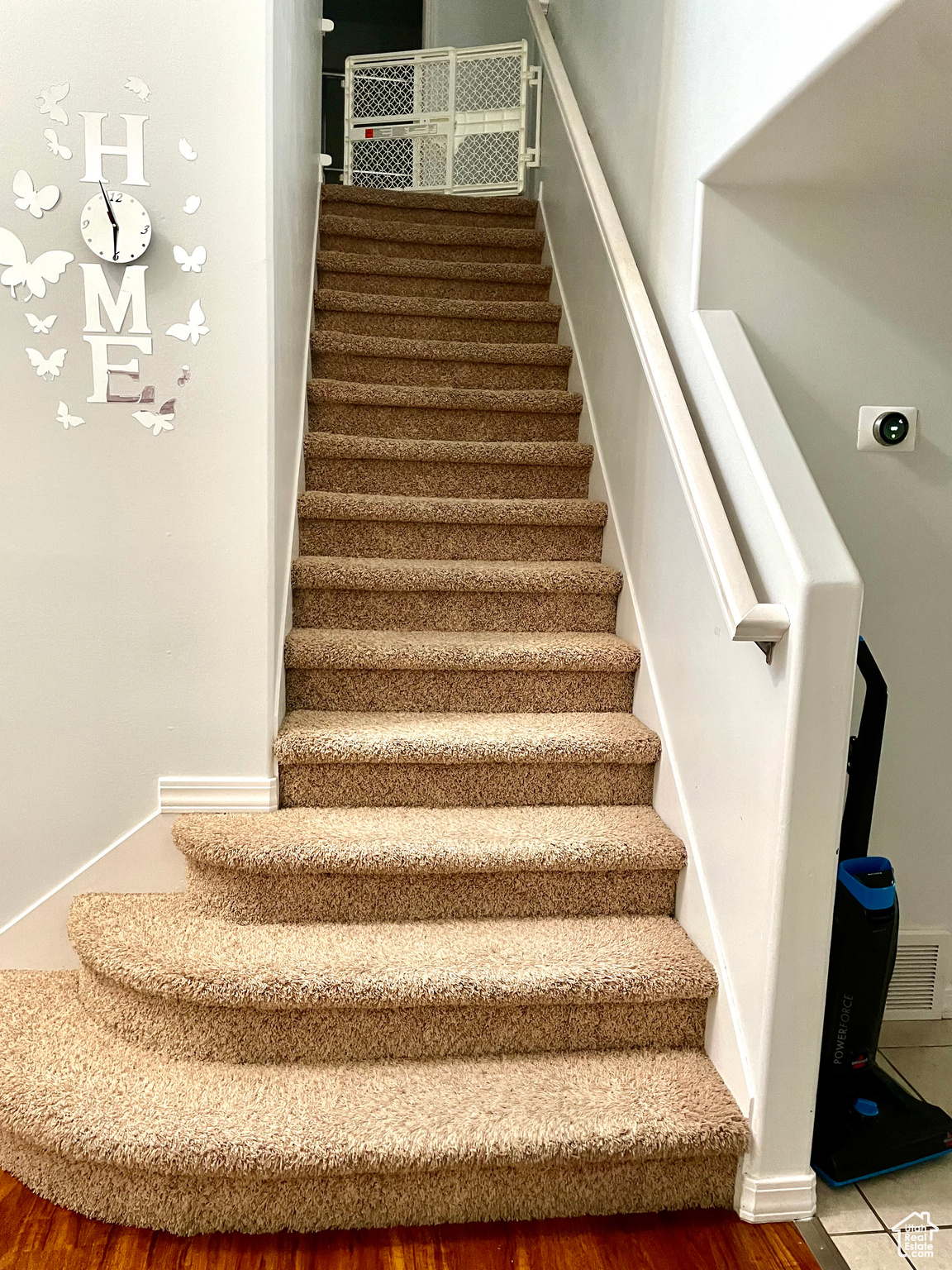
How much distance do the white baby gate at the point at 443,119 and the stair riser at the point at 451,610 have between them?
2725 mm

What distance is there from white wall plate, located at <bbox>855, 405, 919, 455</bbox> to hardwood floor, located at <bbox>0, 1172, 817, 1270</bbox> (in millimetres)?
1511

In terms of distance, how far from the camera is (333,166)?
6270mm

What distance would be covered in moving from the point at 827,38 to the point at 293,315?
5.33ft

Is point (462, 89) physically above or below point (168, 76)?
above

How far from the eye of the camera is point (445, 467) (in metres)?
2.96

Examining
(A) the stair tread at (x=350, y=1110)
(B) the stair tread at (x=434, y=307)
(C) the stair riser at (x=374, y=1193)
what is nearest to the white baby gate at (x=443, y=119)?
(B) the stair tread at (x=434, y=307)

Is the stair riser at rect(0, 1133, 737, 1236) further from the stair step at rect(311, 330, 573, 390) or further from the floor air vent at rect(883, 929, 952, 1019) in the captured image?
the stair step at rect(311, 330, 573, 390)

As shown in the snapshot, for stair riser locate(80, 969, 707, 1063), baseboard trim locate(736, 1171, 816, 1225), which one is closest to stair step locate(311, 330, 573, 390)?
stair riser locate(80, 969, 707, 1063)

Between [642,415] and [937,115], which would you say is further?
[642,415]

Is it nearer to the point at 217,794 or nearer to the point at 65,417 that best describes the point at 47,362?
the point at 65,417

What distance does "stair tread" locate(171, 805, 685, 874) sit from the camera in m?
1.98

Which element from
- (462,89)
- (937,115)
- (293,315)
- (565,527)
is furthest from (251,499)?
(462,89)

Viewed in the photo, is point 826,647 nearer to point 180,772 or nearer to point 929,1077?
point 929,1077

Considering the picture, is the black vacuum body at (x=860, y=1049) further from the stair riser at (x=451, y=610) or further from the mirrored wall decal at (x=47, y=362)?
the mirrored wall decal at (x=47, y=362)
